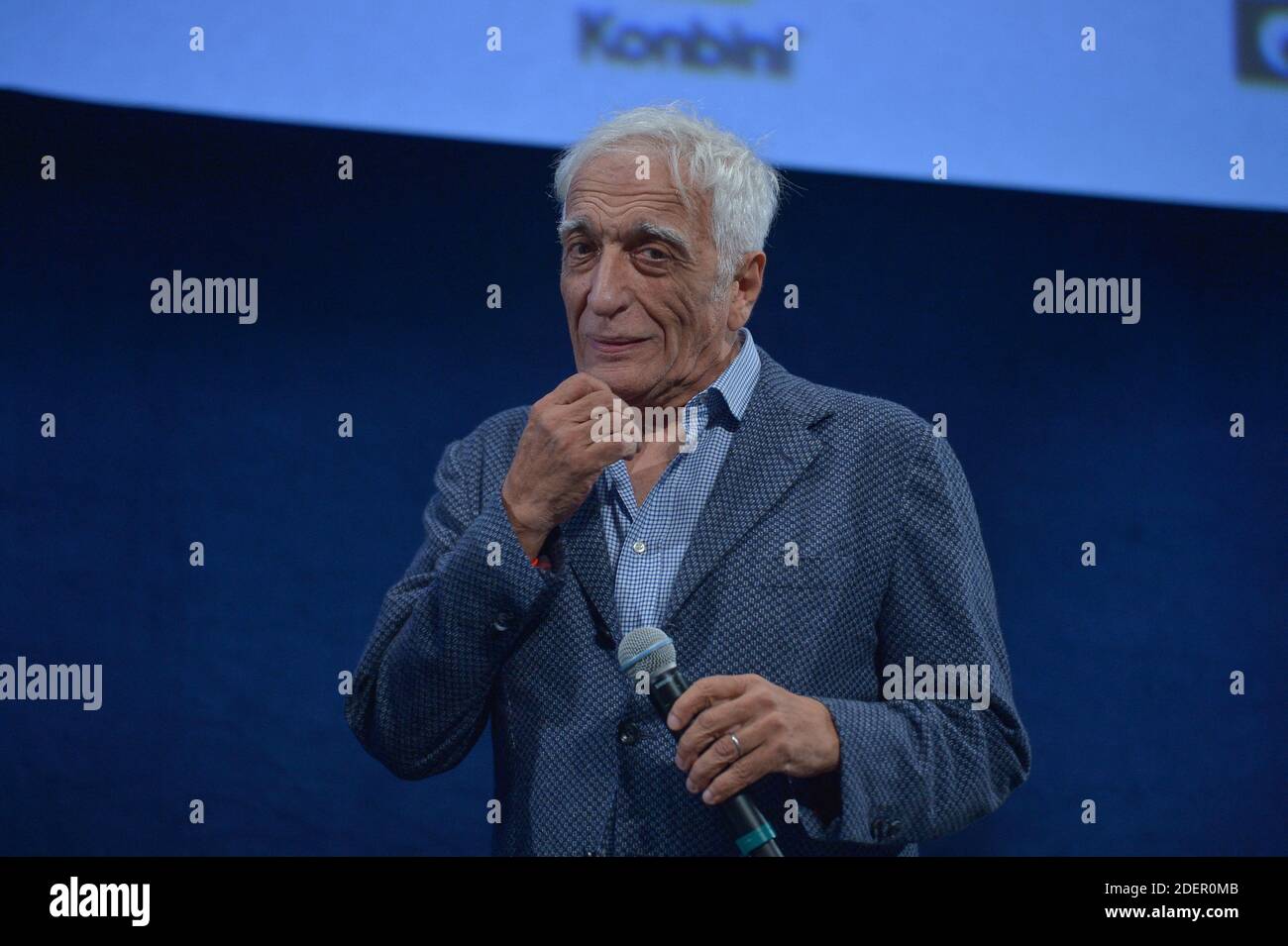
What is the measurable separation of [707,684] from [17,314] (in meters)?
1.82

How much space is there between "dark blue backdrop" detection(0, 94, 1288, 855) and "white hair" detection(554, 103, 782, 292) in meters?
1.05

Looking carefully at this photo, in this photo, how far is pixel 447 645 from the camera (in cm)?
171

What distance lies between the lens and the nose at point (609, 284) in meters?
1.88

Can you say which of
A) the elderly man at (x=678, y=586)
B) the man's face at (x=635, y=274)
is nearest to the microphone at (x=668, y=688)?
the elderly man at (x=678, y=586)

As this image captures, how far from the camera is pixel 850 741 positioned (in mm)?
1633

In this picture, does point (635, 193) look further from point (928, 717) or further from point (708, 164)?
point (928, 717)

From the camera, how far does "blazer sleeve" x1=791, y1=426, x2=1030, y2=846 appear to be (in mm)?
1652

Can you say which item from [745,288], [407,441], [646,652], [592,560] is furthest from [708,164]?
[407,441]

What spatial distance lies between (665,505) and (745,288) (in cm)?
38

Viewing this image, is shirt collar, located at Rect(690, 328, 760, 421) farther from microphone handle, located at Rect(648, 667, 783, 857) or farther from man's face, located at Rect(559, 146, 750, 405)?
microphone handle, located at Rect(648, 667, 783, 857)

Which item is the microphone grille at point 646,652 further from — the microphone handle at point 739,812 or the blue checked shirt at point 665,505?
the blue checked shirt at point 665,505

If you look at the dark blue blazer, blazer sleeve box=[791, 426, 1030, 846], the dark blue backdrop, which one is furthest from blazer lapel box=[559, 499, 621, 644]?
the dark blue backdrop

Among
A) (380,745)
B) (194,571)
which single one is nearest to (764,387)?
(380,745)

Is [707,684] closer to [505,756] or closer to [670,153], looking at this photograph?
[505,756]
